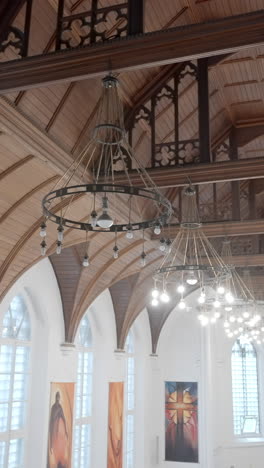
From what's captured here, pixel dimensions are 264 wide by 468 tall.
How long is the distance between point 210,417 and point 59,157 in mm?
16591

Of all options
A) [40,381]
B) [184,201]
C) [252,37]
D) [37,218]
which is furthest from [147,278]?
[252,37]

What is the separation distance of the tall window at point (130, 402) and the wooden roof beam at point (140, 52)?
15.4 m

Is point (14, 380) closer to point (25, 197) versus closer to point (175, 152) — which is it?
point (25, 197)

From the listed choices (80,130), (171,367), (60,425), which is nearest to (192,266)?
(80,130)

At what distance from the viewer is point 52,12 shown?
8109mm

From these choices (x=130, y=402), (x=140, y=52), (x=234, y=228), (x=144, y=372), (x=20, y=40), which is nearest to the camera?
(x=140, y=52)

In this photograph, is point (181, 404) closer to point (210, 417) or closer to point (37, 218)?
point (210, 417)

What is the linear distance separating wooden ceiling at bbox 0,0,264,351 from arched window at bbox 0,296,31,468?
147 cm

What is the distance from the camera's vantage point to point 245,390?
24203 millimetres

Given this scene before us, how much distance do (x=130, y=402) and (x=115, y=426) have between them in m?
2.92

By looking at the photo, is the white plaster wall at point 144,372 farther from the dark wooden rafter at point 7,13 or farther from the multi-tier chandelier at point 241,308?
the dark wooden rafter at point 7,13

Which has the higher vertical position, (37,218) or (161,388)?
(37,218)

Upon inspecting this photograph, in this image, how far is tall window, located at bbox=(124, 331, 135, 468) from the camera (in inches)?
770

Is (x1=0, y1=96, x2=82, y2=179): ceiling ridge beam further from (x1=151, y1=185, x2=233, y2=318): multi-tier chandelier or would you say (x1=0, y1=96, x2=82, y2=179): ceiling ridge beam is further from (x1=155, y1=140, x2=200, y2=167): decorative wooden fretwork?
(x1=151, y1=185, x2=233, y2=318): multi-tier chandelier
